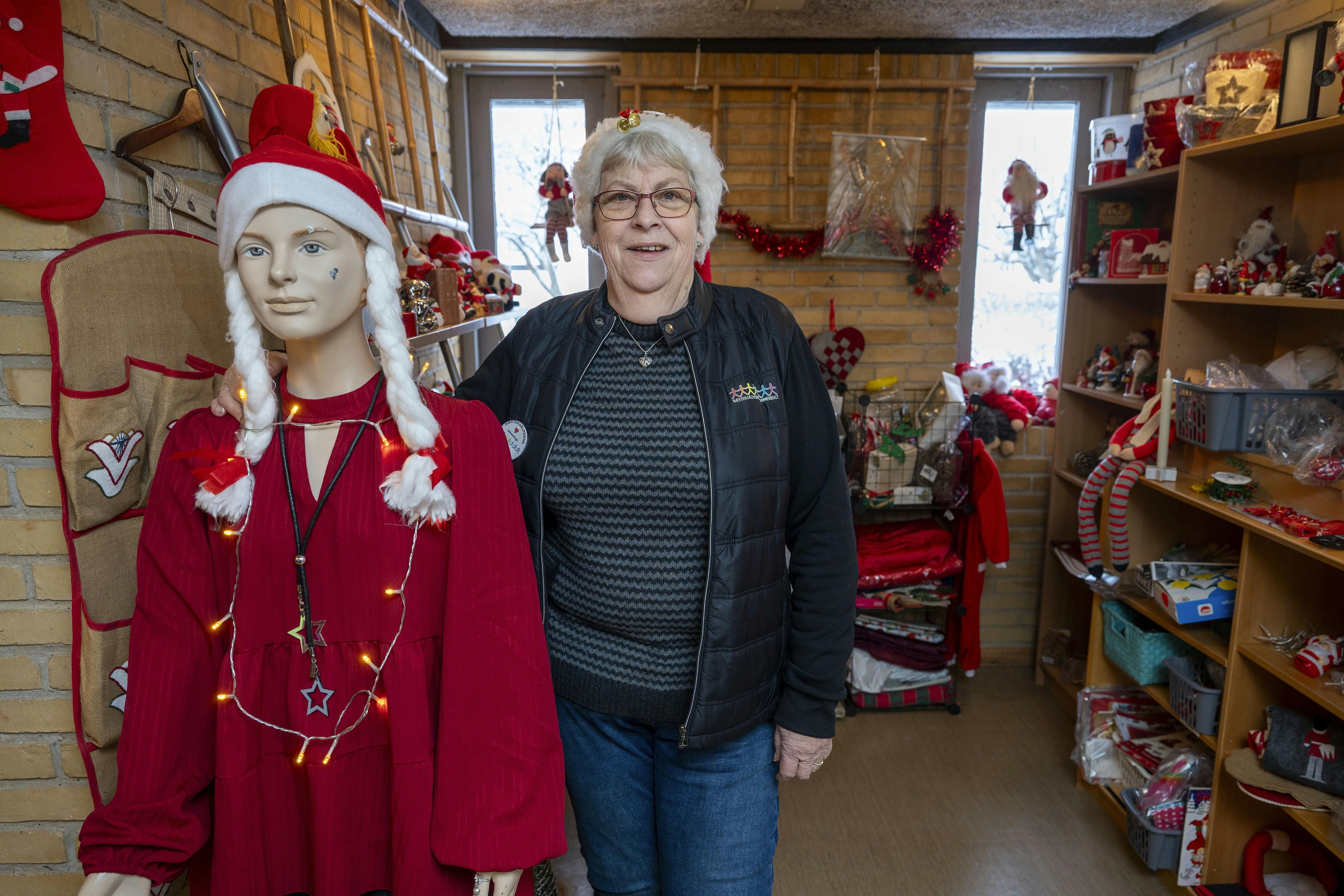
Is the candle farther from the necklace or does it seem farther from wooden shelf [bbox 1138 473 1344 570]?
the necklace

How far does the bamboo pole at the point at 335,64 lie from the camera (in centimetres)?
196

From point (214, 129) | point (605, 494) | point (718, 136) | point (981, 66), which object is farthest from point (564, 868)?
point (981, 66)

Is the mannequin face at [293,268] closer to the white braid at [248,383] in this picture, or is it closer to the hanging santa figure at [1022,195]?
the white braid at [248,383]

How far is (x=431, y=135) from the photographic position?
9.29ft

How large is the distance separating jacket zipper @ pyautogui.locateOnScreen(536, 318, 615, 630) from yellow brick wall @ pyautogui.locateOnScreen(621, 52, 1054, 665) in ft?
6.39

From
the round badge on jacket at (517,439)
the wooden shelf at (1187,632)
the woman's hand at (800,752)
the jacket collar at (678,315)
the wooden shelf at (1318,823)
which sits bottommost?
the wooden shelf at (1318,823)

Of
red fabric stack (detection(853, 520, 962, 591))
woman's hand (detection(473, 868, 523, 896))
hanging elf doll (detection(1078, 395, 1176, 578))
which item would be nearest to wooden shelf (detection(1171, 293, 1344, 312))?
hanging elf doll (detection(1078, 395, 1176, 578))

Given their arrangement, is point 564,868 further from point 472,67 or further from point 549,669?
point 472,67

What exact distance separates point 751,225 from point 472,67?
125 centimetres

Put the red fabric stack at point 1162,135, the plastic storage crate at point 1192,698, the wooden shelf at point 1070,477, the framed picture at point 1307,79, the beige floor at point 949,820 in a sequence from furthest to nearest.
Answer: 1. the wooden shelf at point 1070,477
2. the red fabric stack at point 1162,135
3. the beige floor at point 949,820
4. the plastic storage crate at point 1192,698
5. the framed picture at point 1307,79

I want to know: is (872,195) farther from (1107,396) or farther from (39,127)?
(39,127)

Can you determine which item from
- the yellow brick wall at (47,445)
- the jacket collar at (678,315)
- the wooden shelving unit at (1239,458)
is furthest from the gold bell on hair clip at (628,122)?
the wooden shelving unit at (1239,458)

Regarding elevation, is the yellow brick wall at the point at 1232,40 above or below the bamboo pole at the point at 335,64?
above

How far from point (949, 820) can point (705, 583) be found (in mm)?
1621
